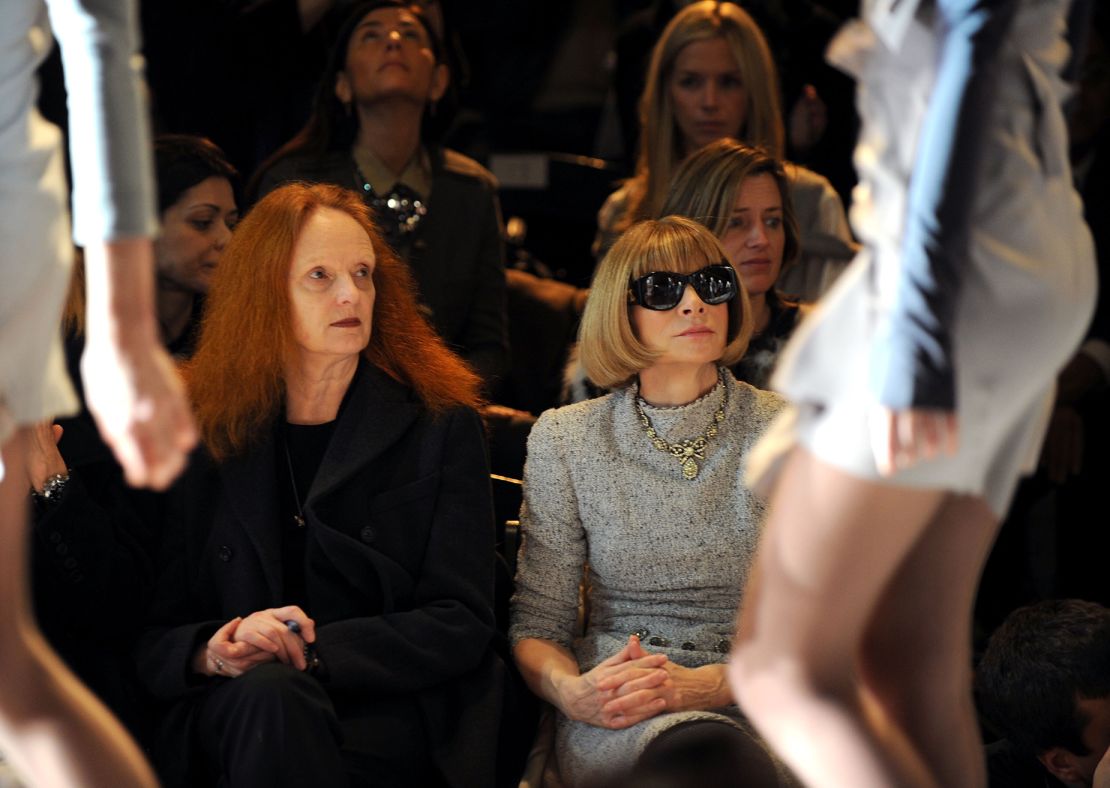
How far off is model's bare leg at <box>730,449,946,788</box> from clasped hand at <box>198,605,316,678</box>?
98 centimetres

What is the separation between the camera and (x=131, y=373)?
5.62 feet

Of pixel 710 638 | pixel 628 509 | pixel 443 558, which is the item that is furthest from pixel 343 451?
pixel 710 638

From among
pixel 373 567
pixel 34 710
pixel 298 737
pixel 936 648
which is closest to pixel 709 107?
pixel 373 567

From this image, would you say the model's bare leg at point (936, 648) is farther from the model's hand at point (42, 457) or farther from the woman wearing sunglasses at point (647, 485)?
the model's hand at point (42, 457)

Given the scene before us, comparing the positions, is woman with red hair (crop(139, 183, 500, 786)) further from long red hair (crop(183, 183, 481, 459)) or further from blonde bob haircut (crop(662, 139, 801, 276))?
blonde bob haircut (crop(662, 139, 801, 276))

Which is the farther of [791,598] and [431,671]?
[431,671]

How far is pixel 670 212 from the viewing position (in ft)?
11.2

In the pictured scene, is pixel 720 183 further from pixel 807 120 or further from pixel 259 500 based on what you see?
pixel 259 500

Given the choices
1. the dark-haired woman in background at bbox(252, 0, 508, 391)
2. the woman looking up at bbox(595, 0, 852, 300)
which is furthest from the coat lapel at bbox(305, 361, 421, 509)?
the woman looking up at bbox(595, 0, 852, 300)

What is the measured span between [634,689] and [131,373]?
45.7 inches

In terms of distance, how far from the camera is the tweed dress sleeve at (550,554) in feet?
9.25

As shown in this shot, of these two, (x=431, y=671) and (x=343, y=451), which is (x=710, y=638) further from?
(x=343, y=451)

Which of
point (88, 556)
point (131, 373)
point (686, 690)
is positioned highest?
point (131, 373)

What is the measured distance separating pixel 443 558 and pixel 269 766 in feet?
1.58
